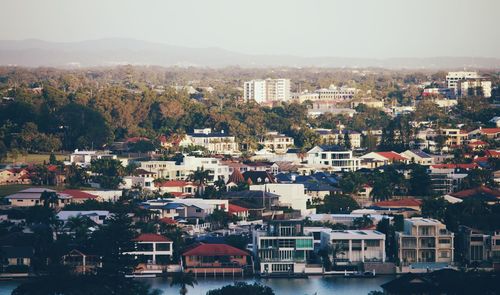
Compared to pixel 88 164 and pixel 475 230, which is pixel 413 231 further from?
pixel 88 164

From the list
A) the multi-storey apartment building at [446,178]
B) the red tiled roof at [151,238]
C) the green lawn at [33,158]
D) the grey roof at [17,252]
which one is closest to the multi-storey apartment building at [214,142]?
the green lawn at [33,158]

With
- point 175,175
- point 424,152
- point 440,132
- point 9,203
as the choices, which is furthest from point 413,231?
point 440,132

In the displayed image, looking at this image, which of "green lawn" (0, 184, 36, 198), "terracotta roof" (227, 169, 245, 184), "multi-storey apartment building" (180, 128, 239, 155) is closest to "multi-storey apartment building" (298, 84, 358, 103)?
"multi-storey apartment building" (180, 128, 239, 155)

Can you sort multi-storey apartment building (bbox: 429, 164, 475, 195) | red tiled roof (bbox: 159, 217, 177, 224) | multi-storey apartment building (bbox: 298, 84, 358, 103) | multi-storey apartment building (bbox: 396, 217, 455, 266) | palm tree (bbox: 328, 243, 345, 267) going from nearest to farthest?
palm tree (bbox: 328, 243, 345, 267) → multi-storey apartment building (bbox: 396, 217, 455, 266) → red tiled roof (bbox: 159, 217, 177, 224) → multi-storey apartment building (bbox: 429, 164, 475, 195) → multi-storey apartment building (bbox: 298, 84, 358, 103)

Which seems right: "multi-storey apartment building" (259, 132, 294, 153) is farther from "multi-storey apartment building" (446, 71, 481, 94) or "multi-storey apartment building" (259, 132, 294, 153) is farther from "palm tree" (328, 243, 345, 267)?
"multi-storey apartment building" (446, 71, 481, 94)

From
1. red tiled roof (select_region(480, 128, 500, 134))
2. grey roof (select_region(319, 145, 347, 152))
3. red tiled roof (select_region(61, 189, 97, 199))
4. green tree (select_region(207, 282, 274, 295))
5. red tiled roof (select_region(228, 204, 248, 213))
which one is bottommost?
red tiled roof (select_region(480, 128, 500, 134))

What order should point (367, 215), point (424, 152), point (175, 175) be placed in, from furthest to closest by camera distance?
point (424, 152), point (175, 175), point (367, 215)
